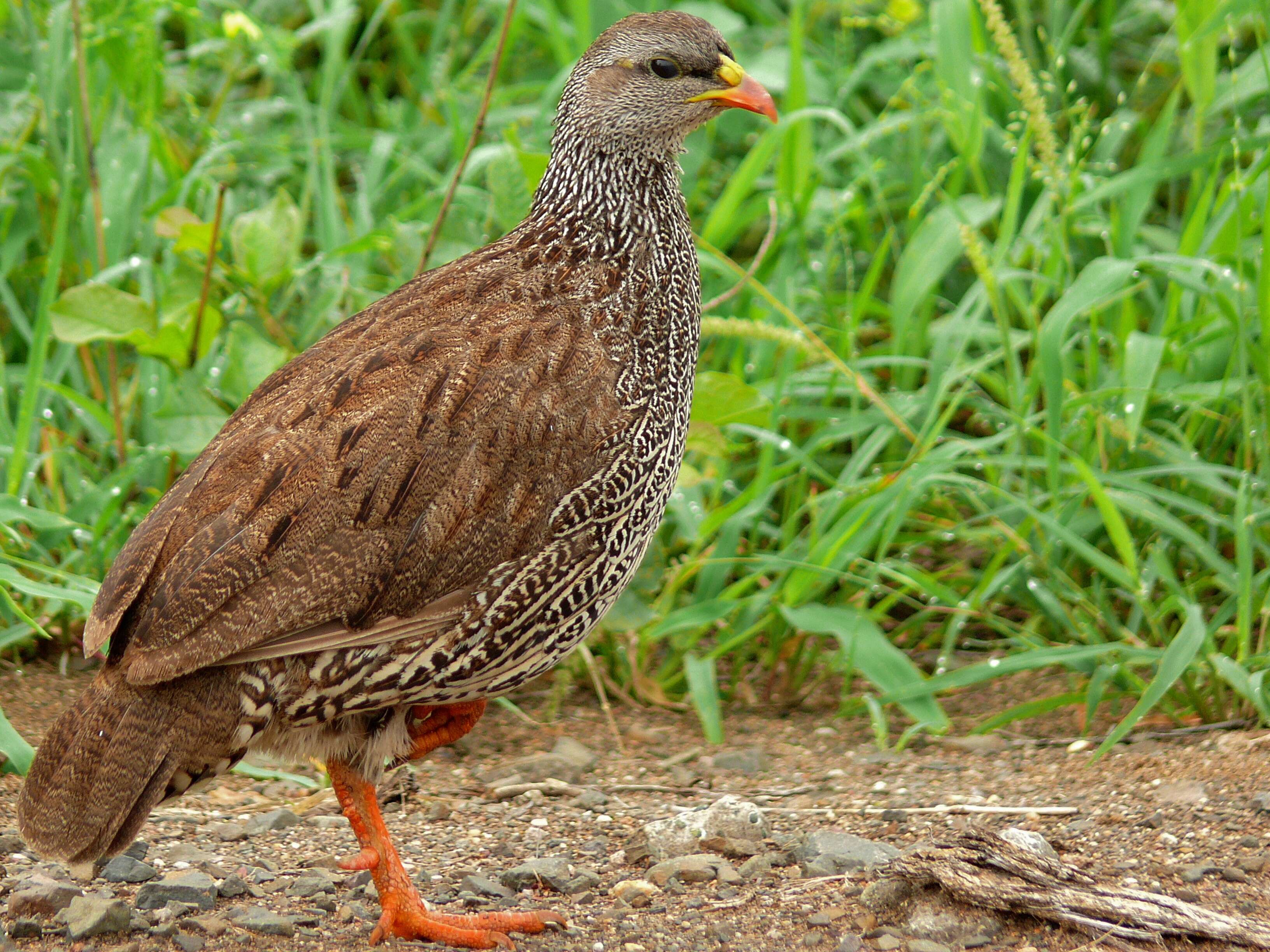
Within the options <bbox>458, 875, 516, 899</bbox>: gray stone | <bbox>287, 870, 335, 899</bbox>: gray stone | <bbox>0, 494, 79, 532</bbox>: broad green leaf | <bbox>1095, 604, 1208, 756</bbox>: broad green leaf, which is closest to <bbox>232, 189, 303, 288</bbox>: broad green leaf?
<bbox>0, 494, 79, 532</bbox>: broad green leaf

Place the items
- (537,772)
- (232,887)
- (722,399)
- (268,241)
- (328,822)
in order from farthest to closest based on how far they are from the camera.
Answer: (268,241), (722,399), (537,772), (328,822), (232,887)

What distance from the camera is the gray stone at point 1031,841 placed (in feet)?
10.0

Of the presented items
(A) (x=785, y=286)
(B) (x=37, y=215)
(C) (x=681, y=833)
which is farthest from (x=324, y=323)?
(C) (x=681, y=833)

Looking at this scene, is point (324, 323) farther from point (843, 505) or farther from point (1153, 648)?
point (1153, 648)

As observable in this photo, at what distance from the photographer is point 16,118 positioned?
5.20 meters

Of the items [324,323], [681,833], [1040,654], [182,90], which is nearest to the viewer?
[681,833]

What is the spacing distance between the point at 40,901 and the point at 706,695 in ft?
5.91

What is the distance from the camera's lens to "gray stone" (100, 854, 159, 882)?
3346 millimetres

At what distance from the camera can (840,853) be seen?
11.0 feet

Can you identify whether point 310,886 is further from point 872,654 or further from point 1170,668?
point 1170,668

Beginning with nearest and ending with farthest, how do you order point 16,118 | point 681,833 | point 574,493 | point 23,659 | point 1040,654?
point 574,493
point 681,833
point 1040,654
point 23,659
point 16,118

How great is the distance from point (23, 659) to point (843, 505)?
7.86ft

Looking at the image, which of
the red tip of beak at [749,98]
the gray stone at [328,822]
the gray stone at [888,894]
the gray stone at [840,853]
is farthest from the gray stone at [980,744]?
the red tip of beak at [749,98]

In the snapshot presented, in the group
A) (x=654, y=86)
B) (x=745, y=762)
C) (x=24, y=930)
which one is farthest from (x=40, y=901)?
(x=654, y=86)
